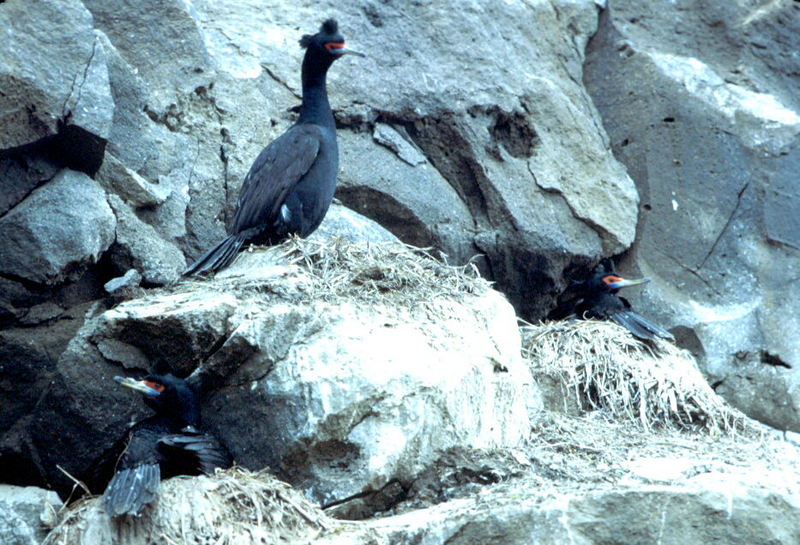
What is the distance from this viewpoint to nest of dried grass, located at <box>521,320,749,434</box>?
6383mm

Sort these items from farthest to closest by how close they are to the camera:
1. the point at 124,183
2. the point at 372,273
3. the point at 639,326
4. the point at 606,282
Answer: the point at 606,282 < the point at 639,326 < the point at 124,183 < the point at 372,273

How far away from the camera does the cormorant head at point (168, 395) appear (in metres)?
4.48

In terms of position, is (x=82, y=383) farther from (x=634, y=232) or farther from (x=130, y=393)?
(x=634, y=232)

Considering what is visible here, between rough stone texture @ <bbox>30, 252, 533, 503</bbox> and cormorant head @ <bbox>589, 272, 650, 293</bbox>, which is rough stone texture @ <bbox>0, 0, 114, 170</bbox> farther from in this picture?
cormorant head @ <bbox>589, 272, 650, 293</bbox>

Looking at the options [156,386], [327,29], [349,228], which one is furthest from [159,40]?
[156,386]

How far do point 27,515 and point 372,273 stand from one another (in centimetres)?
187

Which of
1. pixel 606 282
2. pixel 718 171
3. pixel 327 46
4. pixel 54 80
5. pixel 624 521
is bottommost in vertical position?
pixel 606 282

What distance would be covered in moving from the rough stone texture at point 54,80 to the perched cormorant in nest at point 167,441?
155cm

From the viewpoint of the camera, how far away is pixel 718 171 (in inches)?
321

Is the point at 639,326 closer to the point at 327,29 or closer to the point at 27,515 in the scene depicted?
the point at 327,29

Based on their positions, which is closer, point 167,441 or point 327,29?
point 167,441

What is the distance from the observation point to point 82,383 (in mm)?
4719

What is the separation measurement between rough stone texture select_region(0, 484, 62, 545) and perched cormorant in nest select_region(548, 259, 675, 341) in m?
3.89

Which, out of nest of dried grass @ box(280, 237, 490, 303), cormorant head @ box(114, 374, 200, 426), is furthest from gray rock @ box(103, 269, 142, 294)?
cormorant head @ box(114, 374, 200, 426)
